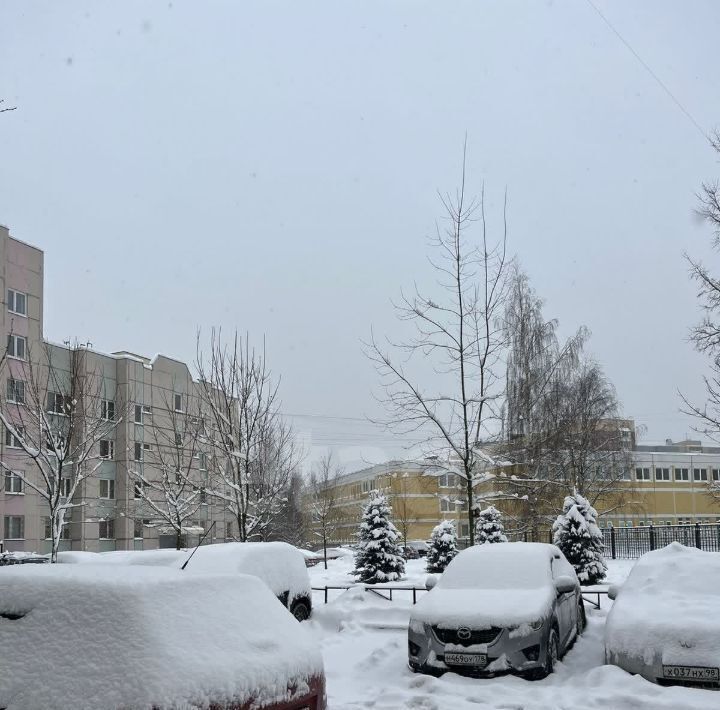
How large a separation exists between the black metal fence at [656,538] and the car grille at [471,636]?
21.6m

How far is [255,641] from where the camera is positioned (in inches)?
173

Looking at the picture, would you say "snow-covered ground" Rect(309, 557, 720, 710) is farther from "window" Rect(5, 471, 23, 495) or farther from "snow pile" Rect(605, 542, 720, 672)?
"window" Rect(5, 471, 23, 495)

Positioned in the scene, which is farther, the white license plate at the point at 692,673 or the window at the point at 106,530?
the window at the point at 106,530

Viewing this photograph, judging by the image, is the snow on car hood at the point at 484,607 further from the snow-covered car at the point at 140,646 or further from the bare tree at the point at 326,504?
the bare tree at the point at 326,504

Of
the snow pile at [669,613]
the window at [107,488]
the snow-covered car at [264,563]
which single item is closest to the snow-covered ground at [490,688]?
the snow pile at [669,613]

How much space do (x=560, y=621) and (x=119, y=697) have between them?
7189 mm

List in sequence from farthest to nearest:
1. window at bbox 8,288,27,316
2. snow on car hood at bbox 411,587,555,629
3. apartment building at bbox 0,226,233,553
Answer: window at bbox 8,288,27,316 < apartment building at bbox 0,226,233,553 < snow on car hood at bbox 411,587,555,629

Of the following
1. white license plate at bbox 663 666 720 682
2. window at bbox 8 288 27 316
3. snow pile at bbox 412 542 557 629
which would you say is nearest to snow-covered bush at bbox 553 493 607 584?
snow pile at bbox 412 542 557 629

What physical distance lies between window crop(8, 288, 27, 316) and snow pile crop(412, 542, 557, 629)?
39036 mm

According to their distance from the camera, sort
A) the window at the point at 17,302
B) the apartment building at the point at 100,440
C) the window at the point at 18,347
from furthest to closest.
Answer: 1. the window at the point at 17,302
2. the window at the point at 18,347
3. the apartment building at the point at 100,440

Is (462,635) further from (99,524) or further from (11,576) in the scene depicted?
(99,524)

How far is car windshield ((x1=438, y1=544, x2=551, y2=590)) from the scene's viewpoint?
388 inches

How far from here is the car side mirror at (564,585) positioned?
9773 millimetres

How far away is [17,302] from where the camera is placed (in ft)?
145
